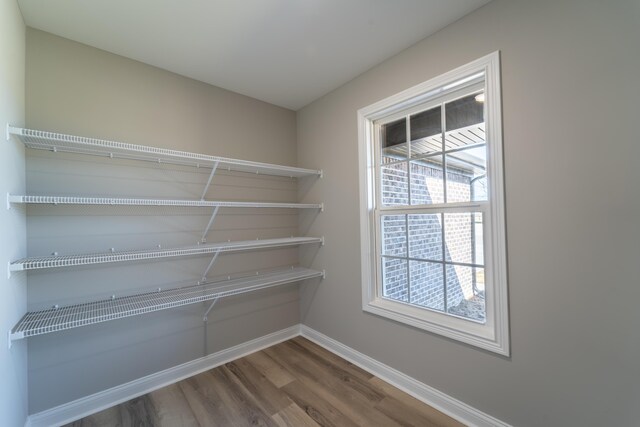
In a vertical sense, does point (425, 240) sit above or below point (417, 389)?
above

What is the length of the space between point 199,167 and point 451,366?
222cm

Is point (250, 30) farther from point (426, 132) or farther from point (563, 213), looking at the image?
point (563, 213)

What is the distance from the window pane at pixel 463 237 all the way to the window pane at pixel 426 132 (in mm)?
463

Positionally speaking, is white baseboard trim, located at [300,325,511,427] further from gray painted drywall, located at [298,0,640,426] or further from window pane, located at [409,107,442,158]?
window pane, located at [409,107,442,158]

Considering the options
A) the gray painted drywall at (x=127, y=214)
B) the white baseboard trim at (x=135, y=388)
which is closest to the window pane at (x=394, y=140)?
the gray painted drywall at (x=127, y=214)

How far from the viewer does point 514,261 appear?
1335mm

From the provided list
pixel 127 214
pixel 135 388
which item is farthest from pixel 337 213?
pixel 135 388

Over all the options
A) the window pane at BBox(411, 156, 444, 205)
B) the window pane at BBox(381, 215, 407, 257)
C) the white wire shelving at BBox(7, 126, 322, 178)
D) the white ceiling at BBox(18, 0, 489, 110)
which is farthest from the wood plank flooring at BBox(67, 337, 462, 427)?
the white ceiling at BBox(18, 0, 489, 110)

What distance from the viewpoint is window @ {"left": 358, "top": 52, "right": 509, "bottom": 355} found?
1415 mm

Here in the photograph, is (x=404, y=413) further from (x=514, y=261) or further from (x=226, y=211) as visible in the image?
(x=226, y=211)

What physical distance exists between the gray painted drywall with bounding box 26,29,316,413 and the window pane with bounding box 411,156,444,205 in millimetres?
1342

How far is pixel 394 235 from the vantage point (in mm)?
1989

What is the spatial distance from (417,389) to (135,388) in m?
1.88

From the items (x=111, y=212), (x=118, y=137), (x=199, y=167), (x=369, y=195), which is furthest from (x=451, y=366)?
(x=118, y=137)
